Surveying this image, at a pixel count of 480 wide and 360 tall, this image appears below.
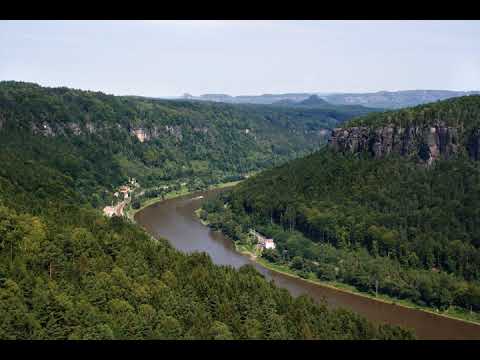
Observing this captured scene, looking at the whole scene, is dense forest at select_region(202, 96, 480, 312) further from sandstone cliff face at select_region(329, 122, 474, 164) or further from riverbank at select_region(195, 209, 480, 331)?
sandstone cliff face at select_region(329, 122, 474, 164)

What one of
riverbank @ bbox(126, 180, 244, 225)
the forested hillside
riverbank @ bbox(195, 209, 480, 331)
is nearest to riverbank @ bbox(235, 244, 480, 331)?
riverbank @ bbox(195, 209, 480, 331)

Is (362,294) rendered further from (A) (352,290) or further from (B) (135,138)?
(B) (135,138)

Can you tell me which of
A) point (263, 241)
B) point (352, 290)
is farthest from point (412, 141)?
point (352, 290)

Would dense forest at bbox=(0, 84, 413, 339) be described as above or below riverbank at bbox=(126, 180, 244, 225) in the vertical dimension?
above

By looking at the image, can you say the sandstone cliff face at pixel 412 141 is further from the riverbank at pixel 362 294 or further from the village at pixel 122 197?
the village at pixel 122 197
